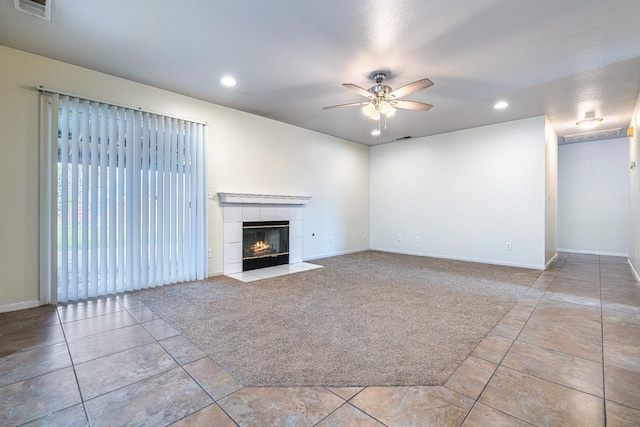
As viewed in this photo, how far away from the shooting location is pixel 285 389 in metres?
1.63

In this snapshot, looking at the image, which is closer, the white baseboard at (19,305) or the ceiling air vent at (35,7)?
the ceiling air vent at (35,7)

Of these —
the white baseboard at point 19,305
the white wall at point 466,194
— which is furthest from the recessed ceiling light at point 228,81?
the white wall at point 466,194

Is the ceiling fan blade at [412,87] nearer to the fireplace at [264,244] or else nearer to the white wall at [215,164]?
the white wall at [215,164]

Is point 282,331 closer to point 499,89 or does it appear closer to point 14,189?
point 14,189

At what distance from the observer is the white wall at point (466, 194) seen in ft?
16.2

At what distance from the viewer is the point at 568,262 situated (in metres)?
5.54

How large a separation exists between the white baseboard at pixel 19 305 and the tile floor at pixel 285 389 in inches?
12.6

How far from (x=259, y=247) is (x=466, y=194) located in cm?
419

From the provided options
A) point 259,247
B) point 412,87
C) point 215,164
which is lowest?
point 259,247

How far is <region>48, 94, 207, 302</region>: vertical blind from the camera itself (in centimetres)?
312

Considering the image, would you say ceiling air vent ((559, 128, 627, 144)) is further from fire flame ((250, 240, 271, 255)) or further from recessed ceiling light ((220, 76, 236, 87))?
recessed ceiling light ((220, 76, 236, 87))

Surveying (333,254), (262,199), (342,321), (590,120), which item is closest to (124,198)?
(262,199)

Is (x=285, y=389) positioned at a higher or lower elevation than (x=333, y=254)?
lower

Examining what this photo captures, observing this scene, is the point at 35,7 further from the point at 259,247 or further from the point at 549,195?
the point at 549,195
